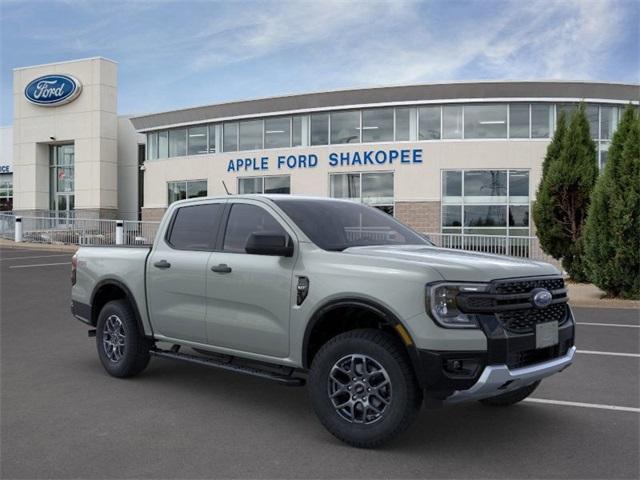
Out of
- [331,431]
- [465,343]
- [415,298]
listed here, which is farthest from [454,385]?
[331,431]

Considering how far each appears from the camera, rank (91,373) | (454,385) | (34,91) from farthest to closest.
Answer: (34,91)
(91,373)
(454,385)

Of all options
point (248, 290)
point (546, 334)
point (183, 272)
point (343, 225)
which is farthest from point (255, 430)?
point (546, 334)

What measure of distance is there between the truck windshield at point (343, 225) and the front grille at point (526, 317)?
1357 millimetres

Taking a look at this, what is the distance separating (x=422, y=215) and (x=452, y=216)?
1170 mm

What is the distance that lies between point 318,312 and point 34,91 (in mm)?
37863

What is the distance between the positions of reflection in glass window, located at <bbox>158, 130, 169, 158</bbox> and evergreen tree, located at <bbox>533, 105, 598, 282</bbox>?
21560mm

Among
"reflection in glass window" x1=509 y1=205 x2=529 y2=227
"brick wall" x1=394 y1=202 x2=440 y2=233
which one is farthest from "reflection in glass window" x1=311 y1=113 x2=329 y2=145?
"reflection in glass window" x1=509 y1=205 x2=529 y2=227

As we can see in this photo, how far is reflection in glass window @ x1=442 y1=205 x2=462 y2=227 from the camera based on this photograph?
84.8 ft

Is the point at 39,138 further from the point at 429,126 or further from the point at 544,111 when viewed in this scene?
the point at 544,111

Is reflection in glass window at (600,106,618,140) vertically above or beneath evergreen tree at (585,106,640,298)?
above

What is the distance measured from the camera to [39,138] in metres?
37.8

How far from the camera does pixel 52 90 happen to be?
36.8m

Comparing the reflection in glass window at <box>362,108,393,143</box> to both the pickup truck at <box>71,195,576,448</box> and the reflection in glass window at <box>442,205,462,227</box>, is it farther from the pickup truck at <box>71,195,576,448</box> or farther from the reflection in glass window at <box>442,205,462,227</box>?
the pickup truck at <box>71,195,576,448</box>

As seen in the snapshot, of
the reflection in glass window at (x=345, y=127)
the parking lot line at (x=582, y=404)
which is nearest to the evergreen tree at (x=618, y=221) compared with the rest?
the parking lot line at (x=582, y=404)
